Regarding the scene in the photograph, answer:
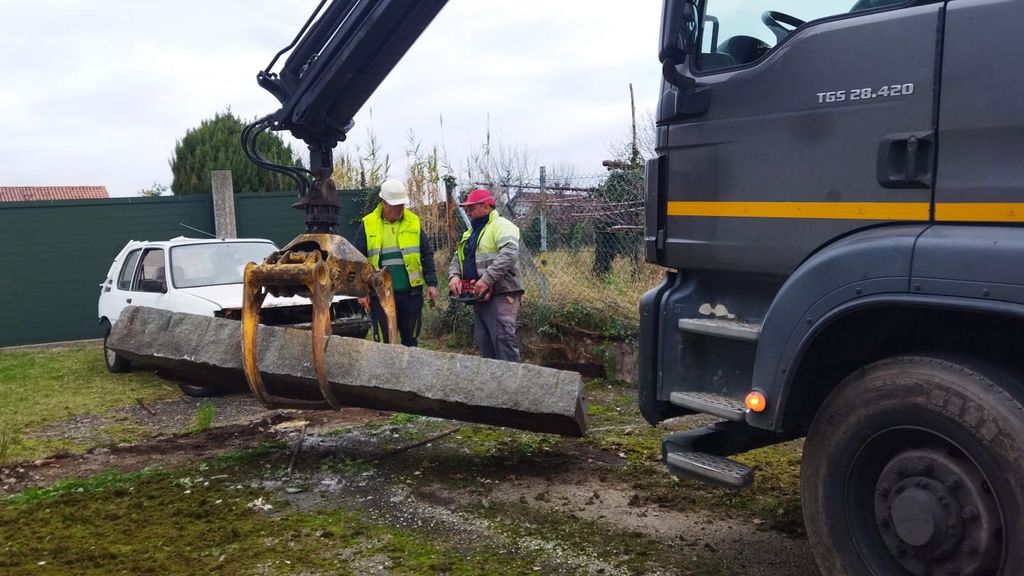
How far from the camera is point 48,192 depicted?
36688 millimetres

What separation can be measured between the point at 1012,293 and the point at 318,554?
118 inches

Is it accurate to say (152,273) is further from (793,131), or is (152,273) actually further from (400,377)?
(793,131)

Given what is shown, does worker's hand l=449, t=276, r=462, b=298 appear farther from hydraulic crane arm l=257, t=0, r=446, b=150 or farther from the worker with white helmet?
hydraulic crane arm l=257, t=0, r=446, b=150

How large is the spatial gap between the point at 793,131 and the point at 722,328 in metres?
0.81

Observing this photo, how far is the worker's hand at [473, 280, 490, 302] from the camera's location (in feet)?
20.8

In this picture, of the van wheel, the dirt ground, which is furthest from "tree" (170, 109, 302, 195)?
the dirt ground

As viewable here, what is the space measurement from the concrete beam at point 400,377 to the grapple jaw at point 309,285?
0.06m

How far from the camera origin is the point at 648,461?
511 cm

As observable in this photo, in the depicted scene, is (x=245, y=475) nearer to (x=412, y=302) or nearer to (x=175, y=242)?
(x=412, y=302)

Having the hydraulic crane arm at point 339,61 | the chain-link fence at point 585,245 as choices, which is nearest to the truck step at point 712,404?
the hydraulic crane arm at point 339,61

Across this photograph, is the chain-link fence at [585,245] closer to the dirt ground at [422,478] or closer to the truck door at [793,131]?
the dirt ground at [422,478]

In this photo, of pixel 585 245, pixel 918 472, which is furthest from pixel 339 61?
pixel 585 245

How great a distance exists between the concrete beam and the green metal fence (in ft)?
28.9

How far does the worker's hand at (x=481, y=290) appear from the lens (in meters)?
6.34
